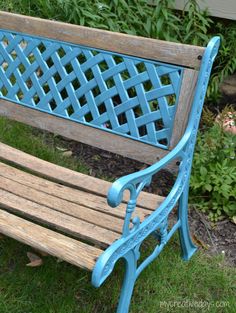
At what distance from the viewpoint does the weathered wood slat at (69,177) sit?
237 cm

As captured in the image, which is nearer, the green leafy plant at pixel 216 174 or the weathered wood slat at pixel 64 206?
the weathered wood slat at pixel 64 206

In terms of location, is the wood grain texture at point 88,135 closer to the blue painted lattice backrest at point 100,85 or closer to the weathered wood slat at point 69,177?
the blue painted lattice backrest at point 100,85

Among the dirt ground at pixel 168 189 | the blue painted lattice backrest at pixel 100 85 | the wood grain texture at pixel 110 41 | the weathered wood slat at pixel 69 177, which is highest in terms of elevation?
the wood grain texture at pixel 110 41

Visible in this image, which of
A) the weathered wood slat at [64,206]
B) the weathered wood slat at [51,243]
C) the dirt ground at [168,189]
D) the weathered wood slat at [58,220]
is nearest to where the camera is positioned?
the weathered wood slat at [51,243]

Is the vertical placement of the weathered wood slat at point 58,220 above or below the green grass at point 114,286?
above

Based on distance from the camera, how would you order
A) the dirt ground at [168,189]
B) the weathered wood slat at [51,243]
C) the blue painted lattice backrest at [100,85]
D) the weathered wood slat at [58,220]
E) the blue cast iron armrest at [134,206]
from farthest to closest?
the dirt ground at [168,189]
the blue painted lattice backrest at [100,85]
the weathered wood slat at [58,220]
the weathered wood slat at [51,243]
the blue cast iron armrest at [134,206]

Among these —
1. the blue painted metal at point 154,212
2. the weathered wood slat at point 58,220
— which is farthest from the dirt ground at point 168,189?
the weathered wood slat at point 58,220

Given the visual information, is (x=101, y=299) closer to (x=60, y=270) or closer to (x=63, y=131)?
(x=60, y=270)

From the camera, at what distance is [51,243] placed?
202cm

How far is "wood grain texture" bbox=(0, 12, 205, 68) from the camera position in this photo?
220 centimetres

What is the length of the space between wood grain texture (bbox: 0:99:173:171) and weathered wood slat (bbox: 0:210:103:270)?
1.99 feet

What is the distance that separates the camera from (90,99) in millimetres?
2564

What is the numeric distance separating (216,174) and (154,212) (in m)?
0.96

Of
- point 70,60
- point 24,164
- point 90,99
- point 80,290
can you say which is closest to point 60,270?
point 80,290
